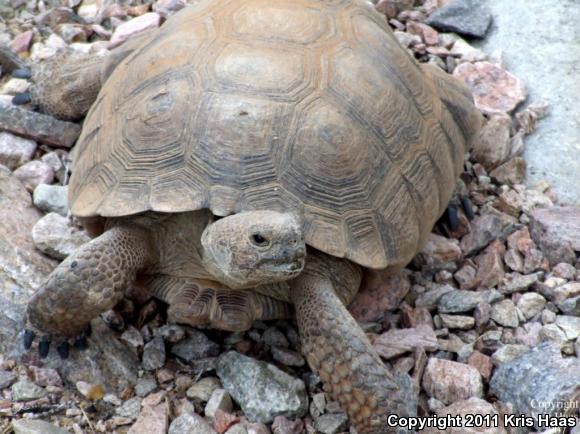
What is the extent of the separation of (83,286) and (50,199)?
1019 millimetres

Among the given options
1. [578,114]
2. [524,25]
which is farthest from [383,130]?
[524,25]

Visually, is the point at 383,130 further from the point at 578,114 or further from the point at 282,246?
the point at 578,114

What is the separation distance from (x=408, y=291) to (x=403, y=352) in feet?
1.52

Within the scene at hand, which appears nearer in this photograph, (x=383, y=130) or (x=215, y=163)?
(x=215, y=163)

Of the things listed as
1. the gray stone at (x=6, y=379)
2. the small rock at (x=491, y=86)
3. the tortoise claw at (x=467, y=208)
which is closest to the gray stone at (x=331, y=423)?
the gray stone at (x=6, y=379)

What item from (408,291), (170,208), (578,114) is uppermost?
(170,208)

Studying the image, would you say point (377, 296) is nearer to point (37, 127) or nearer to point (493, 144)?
point (493, 144)

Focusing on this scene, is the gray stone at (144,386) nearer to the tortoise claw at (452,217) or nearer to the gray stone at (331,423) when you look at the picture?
the gray stone at (331,423)

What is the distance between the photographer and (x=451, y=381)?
9.91 feet

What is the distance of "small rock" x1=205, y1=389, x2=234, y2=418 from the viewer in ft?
9.52

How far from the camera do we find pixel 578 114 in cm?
446

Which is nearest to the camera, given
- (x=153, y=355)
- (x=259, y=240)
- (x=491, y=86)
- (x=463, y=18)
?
(x=259, y=240)

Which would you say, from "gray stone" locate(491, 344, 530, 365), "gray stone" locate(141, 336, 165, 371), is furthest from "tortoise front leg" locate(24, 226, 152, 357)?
"gray stone" locate(491, 344, 530, 365)

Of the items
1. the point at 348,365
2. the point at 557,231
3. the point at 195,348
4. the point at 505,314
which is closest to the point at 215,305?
the point at 195,348
